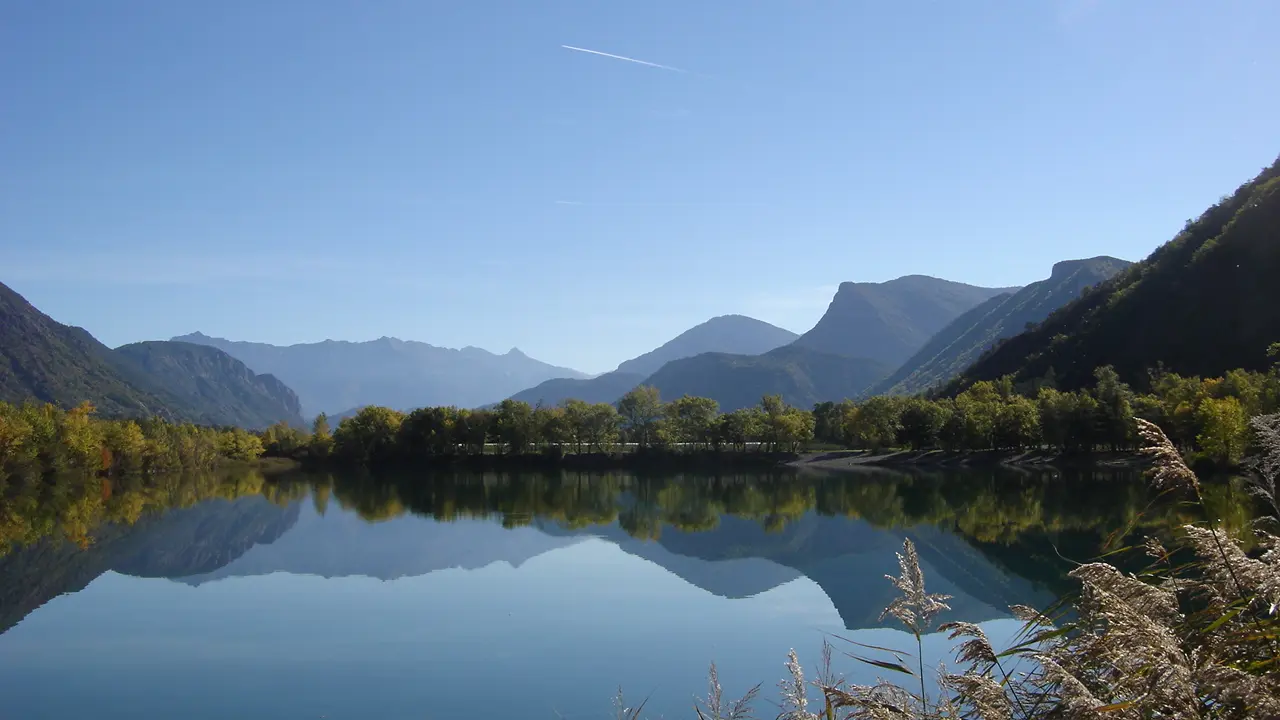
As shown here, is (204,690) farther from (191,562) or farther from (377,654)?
(191,562)

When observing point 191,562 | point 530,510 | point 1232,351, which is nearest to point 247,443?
point 530,510

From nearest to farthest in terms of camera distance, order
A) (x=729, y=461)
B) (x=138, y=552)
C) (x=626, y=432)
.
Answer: (x=138, y=552)
(x=729, y=461)
(x=626, y=432)

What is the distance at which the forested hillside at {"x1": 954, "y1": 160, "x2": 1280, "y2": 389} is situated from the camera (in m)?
83.4

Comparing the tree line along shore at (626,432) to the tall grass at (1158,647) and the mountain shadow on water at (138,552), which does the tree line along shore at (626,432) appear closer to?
the mountain shadow on water at (138,552)

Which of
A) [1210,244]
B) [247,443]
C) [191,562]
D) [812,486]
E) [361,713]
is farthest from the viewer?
[247,443]

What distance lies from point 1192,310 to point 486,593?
90873 millimetres

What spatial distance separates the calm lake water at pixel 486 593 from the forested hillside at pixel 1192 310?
122 ft

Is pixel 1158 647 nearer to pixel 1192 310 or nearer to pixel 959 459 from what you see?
pixel 959 459

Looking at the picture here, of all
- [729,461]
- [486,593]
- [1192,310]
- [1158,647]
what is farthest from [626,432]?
[1158,647]

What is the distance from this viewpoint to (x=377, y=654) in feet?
64.5

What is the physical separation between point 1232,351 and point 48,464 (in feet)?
350

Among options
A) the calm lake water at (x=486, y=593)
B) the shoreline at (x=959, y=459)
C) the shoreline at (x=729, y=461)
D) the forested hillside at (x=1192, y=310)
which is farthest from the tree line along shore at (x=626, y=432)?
the calm lake water at (x=486, y=593)

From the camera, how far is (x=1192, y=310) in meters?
92.2

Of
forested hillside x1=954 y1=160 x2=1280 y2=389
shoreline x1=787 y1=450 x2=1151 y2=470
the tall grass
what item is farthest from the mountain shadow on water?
forested hillside x1=954 y1=160 x2=1280 y2=389
